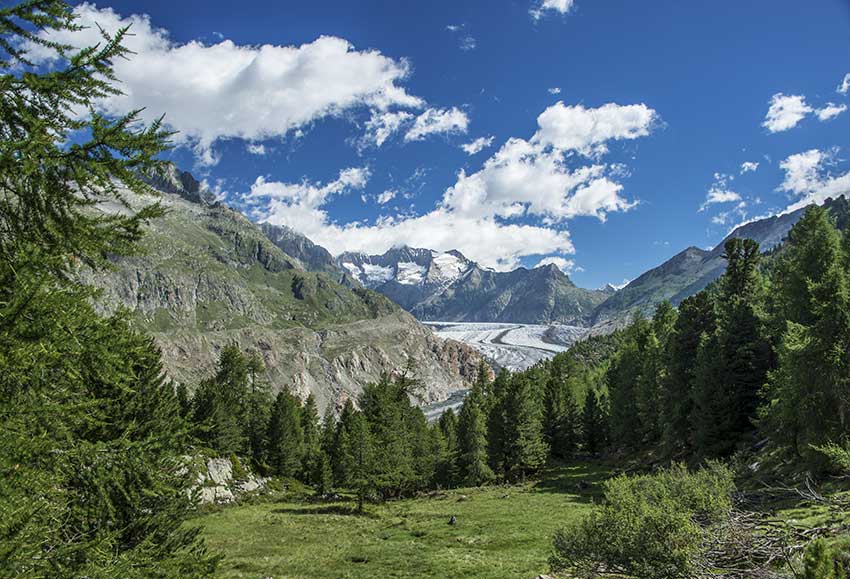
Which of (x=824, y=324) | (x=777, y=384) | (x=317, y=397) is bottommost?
(x=317, y=397)

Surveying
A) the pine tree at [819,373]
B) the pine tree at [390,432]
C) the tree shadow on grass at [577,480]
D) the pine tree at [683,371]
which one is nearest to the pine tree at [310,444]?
the pine tree at [390,432]

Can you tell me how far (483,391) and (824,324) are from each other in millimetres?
80033

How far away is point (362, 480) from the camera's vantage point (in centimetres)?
4700

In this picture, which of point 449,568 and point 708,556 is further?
point 449,568

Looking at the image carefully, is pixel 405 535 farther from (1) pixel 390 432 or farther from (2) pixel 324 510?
(2) pixel 324 510

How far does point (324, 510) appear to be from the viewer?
4975cm

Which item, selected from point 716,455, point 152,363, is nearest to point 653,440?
point 716,455

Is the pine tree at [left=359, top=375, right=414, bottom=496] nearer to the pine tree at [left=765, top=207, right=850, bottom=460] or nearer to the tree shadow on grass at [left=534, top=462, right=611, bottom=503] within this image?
the tree shadow on grass at [left=534, top=462, right=611, bottom=503]

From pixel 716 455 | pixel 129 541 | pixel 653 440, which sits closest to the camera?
pixel 129 541

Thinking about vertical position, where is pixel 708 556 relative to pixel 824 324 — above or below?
below

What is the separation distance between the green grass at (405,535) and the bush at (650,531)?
314 inches

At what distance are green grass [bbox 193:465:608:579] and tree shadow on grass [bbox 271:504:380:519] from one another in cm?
12

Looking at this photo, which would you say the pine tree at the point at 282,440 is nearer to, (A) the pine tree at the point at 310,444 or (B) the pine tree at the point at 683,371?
(A) the pine tree at the point at 310,444

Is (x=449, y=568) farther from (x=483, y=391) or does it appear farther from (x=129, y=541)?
(x=483, y=391)
